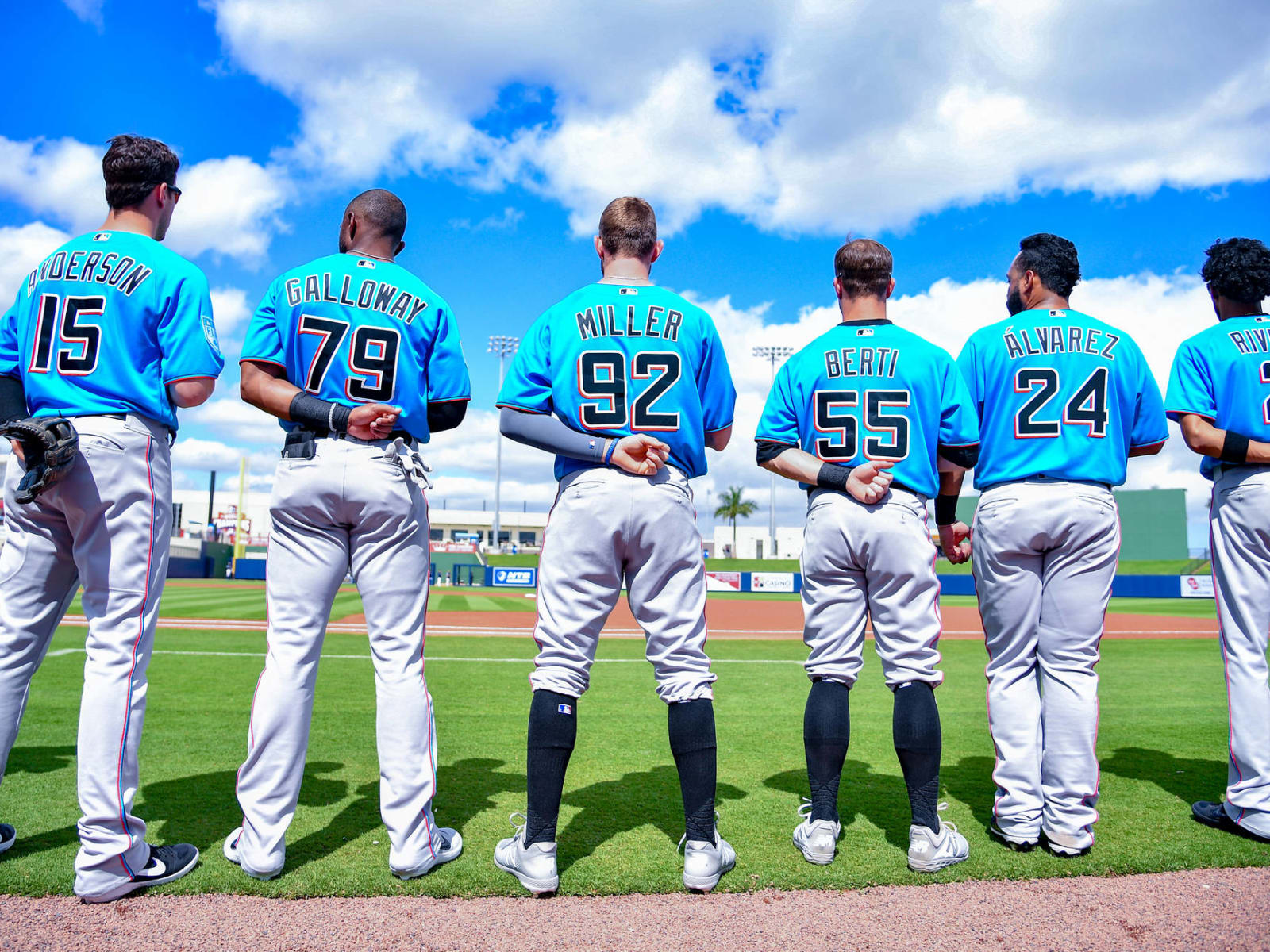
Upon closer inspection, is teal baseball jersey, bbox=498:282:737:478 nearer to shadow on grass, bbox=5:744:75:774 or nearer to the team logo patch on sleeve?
the team logo patch on sleeve

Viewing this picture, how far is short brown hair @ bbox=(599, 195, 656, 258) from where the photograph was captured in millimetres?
3066

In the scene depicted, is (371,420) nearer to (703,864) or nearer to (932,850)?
(703,864)

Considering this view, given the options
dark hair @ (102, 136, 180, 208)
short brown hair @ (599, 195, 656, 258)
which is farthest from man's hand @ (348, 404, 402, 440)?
dark hair @ (102, 136, 180, 208)

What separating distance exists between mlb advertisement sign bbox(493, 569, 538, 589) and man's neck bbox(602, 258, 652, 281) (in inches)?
1254

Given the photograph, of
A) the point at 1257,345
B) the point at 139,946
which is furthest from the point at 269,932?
the point at 1257,345

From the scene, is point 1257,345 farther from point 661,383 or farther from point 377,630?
point 377,630

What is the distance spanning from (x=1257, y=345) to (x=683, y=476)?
2849 millimetres

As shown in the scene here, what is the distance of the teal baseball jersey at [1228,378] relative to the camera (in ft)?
12.0

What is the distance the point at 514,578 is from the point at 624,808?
31879 millimetres

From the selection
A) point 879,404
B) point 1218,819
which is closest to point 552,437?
point 879,404

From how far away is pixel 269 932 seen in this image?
2.30 meters

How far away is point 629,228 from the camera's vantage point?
121 inches

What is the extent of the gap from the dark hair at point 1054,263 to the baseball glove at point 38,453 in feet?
12.5

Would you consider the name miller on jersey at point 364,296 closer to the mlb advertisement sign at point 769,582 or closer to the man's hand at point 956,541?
the man's hand at point 956,541
